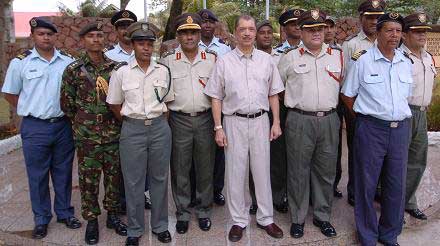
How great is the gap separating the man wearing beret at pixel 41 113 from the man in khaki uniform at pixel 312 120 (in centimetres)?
185

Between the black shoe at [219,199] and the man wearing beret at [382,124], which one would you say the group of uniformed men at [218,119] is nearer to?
the man wearing beret at [382,124]

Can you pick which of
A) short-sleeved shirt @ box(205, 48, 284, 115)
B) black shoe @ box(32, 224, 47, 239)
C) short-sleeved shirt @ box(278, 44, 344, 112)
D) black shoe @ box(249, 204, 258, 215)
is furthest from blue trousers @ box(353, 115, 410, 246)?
black shoe @ box(32, 224, 47, 239)

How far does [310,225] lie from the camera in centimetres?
380

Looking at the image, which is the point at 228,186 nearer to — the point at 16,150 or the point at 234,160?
the point at 234,160

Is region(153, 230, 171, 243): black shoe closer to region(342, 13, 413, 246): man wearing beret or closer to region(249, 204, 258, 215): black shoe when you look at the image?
region(249, 204, 258, 215): black shoe

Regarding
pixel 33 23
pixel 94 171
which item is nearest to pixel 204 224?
pixel 94 171

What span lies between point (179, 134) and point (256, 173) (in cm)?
70

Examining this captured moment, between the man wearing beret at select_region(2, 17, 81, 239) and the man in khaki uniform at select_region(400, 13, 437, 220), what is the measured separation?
2.87 m

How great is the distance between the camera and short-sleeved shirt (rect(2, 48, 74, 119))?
354cm

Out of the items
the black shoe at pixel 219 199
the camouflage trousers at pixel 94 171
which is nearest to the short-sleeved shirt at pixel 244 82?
the camouflage trousers at pixel 94 171

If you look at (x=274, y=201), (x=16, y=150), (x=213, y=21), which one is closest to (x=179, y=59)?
(x=213, y=21)

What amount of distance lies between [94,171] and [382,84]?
2307 millimetres

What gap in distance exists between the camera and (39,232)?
3670 millimetres

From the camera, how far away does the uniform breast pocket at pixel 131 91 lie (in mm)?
3248
